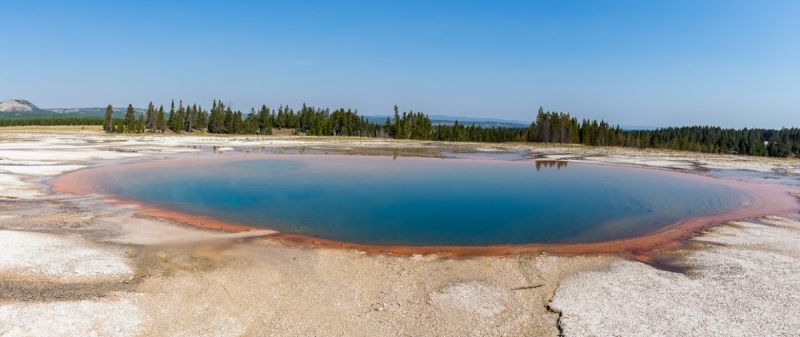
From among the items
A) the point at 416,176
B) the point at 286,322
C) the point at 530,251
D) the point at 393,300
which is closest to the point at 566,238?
the point at 530,251

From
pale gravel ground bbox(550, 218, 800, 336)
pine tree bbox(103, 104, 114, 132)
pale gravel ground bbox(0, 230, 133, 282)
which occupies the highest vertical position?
pine tree bbox(103, 104, 114, 132)

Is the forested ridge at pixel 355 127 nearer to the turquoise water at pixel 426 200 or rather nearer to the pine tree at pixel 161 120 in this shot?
the pine tree at pixel 161 120

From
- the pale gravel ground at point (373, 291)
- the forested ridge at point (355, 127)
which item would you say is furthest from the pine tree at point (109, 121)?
the pale gravel ground at point (373, 291)

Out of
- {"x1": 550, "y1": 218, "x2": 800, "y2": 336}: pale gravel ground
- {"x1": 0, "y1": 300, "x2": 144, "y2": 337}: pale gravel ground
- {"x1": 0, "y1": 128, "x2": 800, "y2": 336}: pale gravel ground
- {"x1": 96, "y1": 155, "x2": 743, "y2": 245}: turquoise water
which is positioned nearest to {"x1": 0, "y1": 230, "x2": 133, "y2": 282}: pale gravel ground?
{"x1": 0, "y1": 128, "x2": 800, "y2": 336}: pale gravel ground

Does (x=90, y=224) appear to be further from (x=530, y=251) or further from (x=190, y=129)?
(x=190, y=129)

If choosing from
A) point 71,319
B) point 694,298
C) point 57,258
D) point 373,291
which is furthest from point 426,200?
point 71,319

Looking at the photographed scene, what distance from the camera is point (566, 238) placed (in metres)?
14.8

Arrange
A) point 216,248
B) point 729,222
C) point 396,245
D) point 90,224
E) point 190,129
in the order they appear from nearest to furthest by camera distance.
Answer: point 216,248 < point 396,245 < point 90,224 < point 729,222 < point 190,129

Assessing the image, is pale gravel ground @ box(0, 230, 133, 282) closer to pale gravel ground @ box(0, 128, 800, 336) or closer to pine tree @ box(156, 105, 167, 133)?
pale gravel ground @ box(0, 128, 800, 336)

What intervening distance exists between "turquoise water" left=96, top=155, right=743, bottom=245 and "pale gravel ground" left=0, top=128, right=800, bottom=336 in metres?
2.85

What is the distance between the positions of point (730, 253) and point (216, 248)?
13657mm

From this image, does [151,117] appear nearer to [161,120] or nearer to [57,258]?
[161,120]

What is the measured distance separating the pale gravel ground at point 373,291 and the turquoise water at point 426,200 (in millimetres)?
2850

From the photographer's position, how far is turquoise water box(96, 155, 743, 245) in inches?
609
